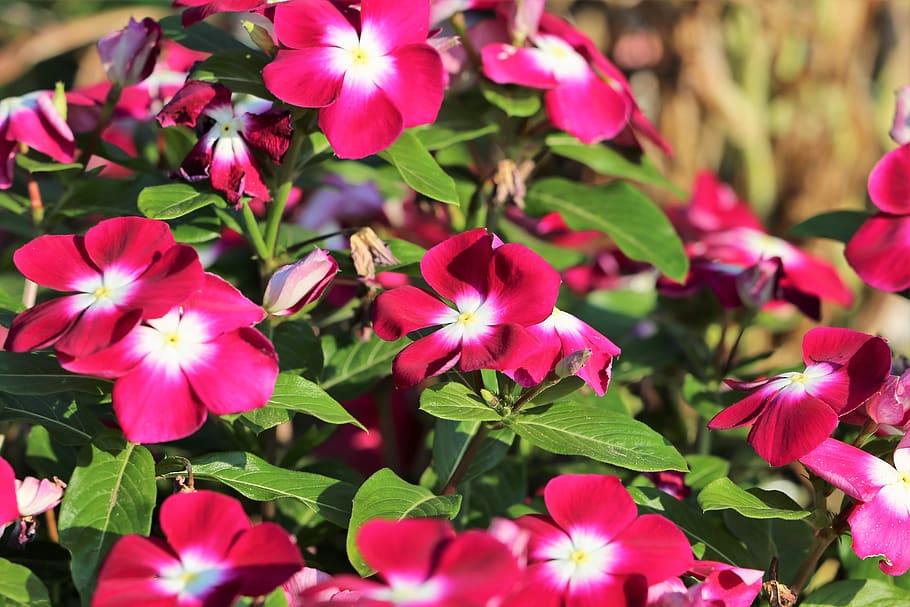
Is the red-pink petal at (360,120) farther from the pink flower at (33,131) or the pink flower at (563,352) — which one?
the pink flower at (33,131)

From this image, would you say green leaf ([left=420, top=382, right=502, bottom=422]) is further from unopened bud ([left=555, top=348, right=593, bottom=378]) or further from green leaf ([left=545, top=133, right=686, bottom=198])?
green leaf ([left=545, top=133, right=686, bottom=198])

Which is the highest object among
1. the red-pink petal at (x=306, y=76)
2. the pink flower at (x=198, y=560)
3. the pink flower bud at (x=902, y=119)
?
the red-pink petal at (x=306, y=76)

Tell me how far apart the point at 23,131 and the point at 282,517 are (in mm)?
493

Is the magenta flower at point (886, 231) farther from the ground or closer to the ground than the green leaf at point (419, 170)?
closer to the ground

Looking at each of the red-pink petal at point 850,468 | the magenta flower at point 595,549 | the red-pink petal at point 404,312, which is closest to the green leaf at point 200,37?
the red-pink petal at point 404,312

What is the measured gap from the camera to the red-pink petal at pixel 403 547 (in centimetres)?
66

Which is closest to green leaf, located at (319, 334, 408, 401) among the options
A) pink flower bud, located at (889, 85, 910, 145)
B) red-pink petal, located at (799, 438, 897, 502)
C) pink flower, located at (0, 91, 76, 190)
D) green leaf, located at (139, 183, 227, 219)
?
green leaf, located at (139, 183, 227, 219)

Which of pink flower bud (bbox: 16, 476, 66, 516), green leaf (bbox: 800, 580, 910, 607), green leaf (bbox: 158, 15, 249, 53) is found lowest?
green leaf (bbox: 800, 580, 910, 607)

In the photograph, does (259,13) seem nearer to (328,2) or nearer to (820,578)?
(328,2)

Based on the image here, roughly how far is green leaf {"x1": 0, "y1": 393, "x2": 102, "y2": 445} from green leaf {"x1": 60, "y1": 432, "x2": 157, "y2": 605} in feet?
0.16

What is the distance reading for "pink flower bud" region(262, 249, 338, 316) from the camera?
88 centimetres

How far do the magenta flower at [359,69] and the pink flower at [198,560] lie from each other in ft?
1.07

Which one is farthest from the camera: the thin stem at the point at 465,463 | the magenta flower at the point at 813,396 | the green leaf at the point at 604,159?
the green leaf at the point at 604,159

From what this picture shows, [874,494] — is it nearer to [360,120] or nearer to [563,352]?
[563,352]
